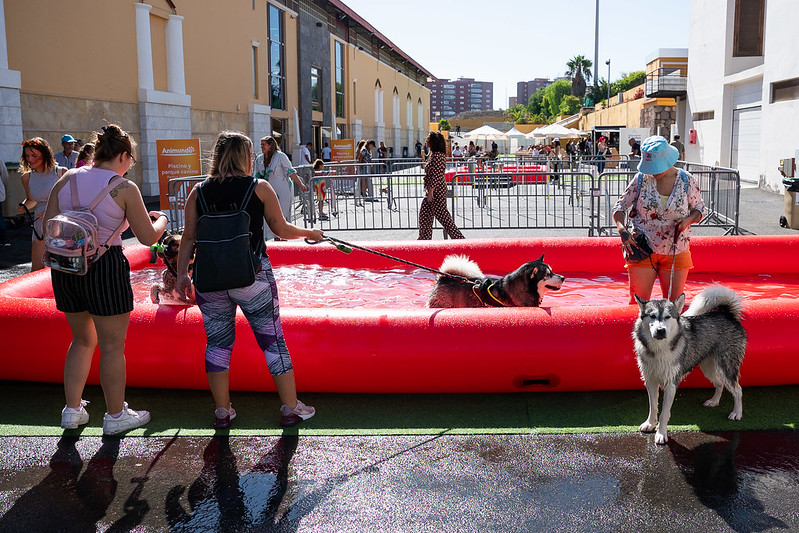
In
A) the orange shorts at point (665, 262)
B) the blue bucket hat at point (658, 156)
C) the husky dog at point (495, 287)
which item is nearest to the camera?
the blue bucket hat at point (658, 156)

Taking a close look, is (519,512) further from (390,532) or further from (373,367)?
(373,367)

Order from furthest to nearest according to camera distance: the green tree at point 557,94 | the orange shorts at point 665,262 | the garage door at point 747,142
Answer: the green tree at point 557,94, the garage door at point 747,142, the orange shorts at point 665,262

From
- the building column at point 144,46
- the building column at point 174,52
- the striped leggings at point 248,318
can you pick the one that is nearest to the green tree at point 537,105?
the building column at point 174,52

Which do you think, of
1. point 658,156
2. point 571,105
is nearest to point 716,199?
point 658,156

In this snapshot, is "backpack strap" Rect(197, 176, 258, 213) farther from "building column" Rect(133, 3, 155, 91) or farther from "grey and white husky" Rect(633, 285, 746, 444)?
"building column" Rect(133, 3, 155, 91)

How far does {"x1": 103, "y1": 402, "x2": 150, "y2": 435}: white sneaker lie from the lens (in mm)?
4738

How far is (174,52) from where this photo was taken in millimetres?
23703

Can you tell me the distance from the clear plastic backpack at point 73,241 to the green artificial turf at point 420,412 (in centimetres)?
120

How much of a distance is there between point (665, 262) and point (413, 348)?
7.12 ft

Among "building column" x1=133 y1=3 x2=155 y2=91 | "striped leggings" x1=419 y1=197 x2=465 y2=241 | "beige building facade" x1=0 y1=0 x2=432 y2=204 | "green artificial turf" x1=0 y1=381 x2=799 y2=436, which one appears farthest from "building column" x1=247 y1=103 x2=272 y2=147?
"green artificial turf" x1=0 y1=381 x2=799 y2=436

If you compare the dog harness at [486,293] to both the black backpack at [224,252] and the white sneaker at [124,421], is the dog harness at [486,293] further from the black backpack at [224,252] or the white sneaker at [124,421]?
the white sneaker at [124,421]

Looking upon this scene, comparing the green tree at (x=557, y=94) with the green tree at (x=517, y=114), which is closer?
the green tree at (x=557, y=94)

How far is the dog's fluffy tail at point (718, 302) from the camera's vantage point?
15.9 ft

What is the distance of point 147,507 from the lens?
3.83 metres
